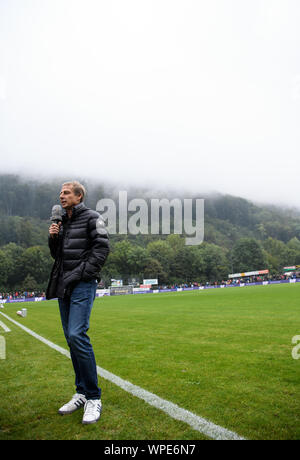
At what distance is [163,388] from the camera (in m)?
4.35

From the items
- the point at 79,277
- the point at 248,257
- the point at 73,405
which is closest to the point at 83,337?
the point at 79,277

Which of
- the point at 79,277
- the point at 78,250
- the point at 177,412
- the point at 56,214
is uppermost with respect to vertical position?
the point at 56,214

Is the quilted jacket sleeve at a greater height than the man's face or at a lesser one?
lesser

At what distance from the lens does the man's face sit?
13.6 ft

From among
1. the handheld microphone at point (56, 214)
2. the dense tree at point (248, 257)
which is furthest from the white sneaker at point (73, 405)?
the dense tree at point (248, 257)

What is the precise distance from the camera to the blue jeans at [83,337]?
12.2 ft

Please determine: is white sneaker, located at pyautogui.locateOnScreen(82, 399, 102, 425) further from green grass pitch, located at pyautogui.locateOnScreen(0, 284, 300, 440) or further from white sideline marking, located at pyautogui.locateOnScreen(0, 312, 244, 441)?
white sideline marking, located at pyautogui.locateOnScreen(0, 312, 244, 441)

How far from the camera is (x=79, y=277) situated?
150 inches

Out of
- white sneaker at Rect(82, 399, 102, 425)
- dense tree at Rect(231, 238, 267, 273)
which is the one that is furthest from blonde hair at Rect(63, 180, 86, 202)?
dense tree at Rect(231, 238, 267, 273)

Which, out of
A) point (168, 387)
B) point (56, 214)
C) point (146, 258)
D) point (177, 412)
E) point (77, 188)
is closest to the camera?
point (177, 412)

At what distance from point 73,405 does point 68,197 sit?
8.64ft

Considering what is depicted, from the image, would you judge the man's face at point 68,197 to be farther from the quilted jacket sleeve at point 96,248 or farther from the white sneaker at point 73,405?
the white sneaker at point 73,405

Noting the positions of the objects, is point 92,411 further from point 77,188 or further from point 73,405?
point 77,188
